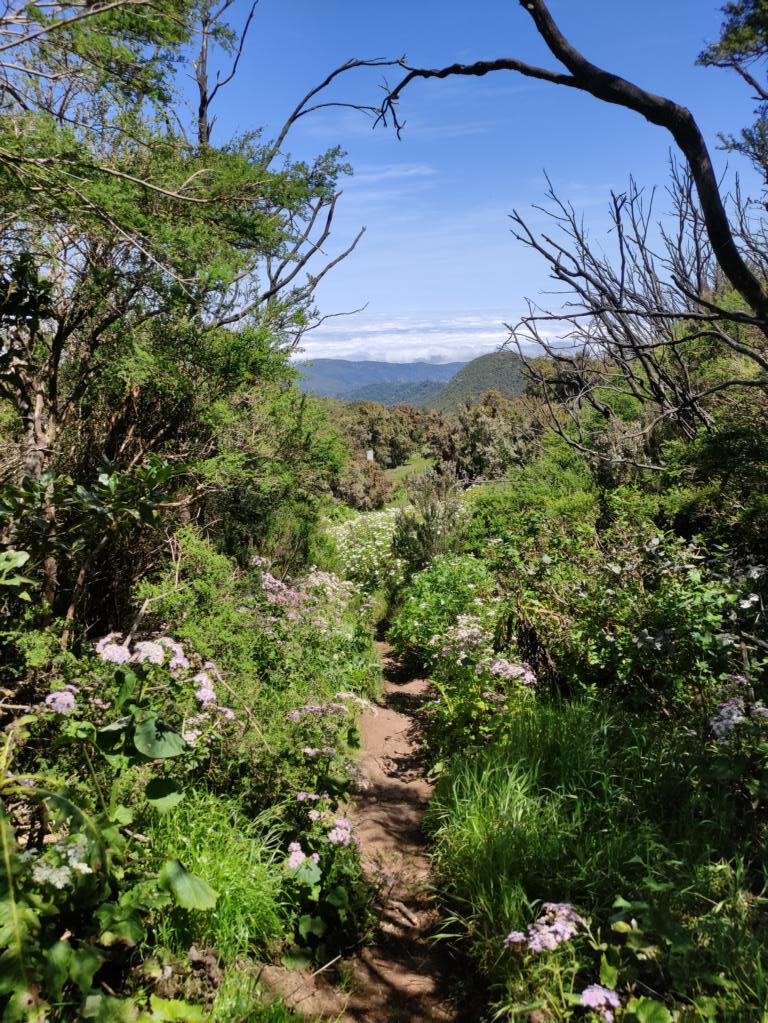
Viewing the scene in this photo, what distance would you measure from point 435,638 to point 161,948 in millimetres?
3577

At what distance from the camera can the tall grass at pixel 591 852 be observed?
2256 millimetres

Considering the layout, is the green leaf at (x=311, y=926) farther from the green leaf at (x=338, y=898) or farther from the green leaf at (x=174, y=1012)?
the green leaf at (x=174, y=1012)

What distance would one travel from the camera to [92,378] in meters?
4.20

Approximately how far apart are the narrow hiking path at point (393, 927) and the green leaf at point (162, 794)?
1190mm

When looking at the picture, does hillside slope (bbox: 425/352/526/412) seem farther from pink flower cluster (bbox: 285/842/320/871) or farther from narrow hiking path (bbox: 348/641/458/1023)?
pink flower cluster (bbox: 285/842/320/871)

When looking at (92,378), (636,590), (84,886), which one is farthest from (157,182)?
(636,590)

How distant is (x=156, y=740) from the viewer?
187 cm

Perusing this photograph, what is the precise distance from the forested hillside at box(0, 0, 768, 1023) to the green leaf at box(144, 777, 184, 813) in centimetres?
1

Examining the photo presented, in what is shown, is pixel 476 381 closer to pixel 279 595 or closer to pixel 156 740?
pixel 279 595

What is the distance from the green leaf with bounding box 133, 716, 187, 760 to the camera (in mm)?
1819

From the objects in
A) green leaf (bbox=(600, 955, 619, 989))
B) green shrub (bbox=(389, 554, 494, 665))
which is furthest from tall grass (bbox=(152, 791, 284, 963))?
green shrub (bbox=(389, 554, 494, 665))

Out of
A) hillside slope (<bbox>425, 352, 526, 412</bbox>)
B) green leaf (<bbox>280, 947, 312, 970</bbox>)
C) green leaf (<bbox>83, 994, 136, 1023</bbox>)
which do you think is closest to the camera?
green leaf (<bbox>83, 994, 136, 1023</bbox>)

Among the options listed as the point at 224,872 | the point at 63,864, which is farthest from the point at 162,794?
the point at 224,872

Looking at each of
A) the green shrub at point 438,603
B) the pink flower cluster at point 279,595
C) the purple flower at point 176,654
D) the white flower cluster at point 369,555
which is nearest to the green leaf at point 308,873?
the purple flower at point 176,654
